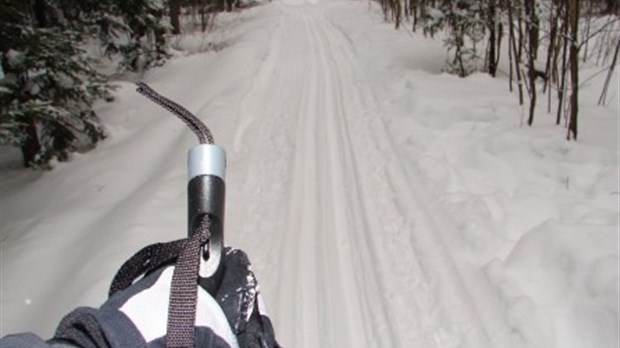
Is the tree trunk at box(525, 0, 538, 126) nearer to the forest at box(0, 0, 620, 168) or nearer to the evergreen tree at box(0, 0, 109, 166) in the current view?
the forest at box(0, 0, 620, 168)

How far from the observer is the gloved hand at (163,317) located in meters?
0.80

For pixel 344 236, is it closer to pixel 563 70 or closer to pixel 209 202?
pixel 563 70

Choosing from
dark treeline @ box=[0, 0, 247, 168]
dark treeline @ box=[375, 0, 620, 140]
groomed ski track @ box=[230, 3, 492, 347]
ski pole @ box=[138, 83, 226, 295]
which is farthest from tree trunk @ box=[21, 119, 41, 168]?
→ ski pole @ box=[138, 83, 226, 295]

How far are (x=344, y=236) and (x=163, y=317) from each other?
381 cm

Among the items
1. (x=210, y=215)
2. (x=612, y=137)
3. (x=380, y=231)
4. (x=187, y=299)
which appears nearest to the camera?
(x=187, y=299)

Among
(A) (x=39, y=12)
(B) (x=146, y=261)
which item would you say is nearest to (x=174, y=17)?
(A) (x=39, y=12)

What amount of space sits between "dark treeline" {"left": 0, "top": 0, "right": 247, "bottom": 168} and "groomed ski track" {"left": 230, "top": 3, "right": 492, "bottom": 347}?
2424 mm

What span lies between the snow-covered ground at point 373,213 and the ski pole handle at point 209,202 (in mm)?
2508

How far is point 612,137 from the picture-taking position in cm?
608

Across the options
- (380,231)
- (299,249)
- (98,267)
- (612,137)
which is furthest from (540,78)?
(98,267)

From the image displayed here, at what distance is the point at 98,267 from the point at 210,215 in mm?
3605

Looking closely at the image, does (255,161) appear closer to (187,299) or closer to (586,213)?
(586,213)

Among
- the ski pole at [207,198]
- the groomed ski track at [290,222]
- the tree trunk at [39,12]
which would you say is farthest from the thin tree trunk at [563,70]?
the tree trunk at [39,12]

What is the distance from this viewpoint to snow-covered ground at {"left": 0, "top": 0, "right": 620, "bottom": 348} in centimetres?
355
